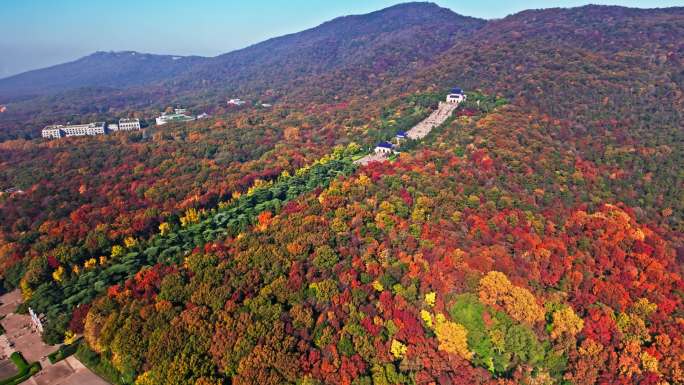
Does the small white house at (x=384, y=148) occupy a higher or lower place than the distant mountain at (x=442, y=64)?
lower

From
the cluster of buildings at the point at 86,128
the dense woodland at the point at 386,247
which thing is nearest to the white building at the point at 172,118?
the cluster of buildings at the point at 86,128

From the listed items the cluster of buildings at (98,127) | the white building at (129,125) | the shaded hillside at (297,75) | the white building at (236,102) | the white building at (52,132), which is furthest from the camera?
the white building at (236,102)

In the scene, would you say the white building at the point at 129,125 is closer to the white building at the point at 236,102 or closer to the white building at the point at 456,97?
the white building at the point at 236,102

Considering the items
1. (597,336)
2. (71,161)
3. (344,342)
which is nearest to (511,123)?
(597,336)

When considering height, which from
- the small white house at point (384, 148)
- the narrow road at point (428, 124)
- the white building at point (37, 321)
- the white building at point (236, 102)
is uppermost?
the white building at point (236, 102)

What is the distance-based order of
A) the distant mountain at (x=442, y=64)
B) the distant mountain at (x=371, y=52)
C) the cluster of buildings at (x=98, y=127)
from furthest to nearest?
1. the distant mountain at (x=371, y=52)
2. the cluster of buildings at (x=98, y=127)
3. the distant mountain at (x=442, y=64)

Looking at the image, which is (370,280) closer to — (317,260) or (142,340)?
(317,260)

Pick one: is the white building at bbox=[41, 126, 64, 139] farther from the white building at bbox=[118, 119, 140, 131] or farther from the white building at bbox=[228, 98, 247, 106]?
the white building at bbox=[228, 98, 247, 106]
